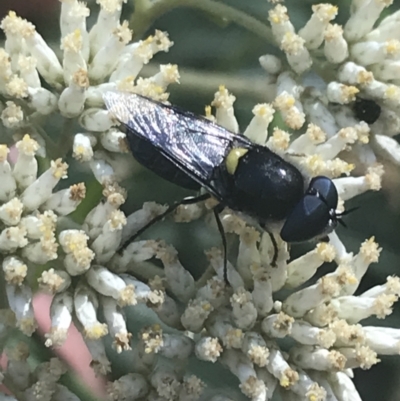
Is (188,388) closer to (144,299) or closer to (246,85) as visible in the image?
(144,299)

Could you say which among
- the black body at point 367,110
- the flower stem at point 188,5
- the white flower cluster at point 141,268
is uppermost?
the flower stem at point 188,5

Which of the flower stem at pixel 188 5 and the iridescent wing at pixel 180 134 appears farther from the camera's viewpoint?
the flower stem at pixel 188 5

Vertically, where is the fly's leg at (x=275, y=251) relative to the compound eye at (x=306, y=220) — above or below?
below

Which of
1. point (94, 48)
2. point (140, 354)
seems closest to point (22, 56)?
point (94, 48)

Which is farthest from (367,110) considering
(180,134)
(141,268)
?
(141,268)

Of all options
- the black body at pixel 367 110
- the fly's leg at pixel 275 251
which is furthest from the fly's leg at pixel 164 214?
the black body at pixel 367 110

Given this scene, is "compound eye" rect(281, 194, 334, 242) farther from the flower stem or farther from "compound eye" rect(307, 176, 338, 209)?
the flower stem

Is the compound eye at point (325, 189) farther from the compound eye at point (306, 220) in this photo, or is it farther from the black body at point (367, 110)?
the black body at point (367, 110)
